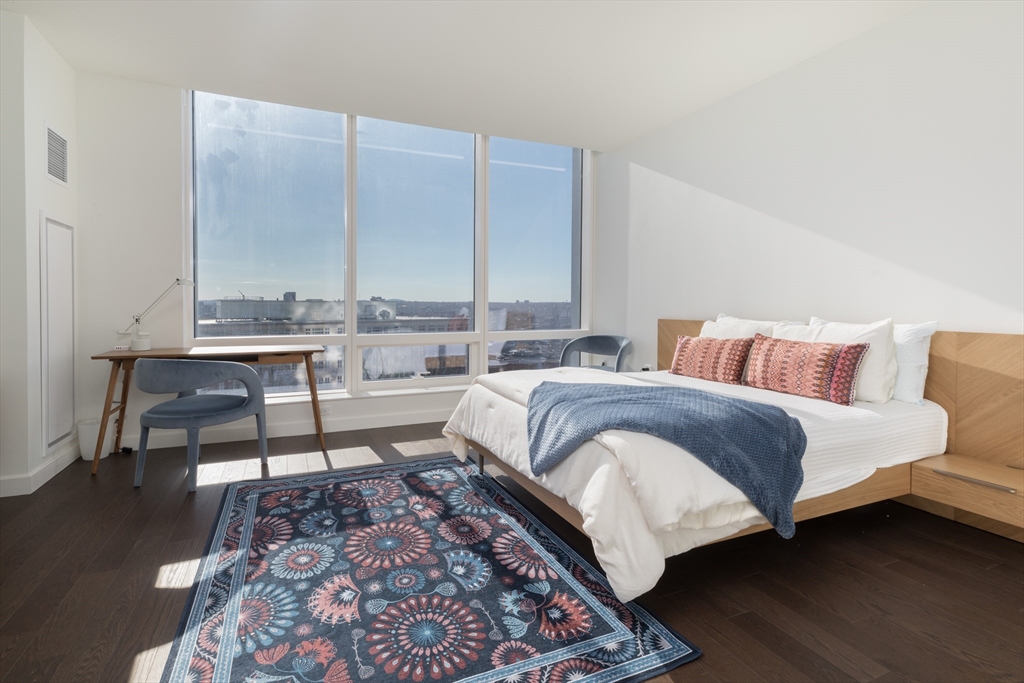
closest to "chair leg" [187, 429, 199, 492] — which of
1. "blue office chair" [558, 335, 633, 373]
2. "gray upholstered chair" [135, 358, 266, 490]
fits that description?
"gray upholstered chair" [135, 358, 266, 490]

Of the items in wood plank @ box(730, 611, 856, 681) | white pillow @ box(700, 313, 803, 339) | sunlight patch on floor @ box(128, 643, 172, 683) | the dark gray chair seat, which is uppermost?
white pillow @ box(700, 313, 803, 339)

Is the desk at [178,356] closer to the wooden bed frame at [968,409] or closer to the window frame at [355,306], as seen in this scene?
the window frame at [355,306]

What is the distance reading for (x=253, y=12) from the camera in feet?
9.52

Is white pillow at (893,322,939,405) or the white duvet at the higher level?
white pillow at (893,322,939,405)

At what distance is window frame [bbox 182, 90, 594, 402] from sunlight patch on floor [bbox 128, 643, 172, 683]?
2828 mm

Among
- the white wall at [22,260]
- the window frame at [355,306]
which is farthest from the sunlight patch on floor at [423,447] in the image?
the white wall at [22,260]

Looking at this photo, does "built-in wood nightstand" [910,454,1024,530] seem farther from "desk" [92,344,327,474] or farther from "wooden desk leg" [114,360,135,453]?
"wooden desk leg" [114,360,135,453]

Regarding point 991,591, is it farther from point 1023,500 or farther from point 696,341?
point 696,341

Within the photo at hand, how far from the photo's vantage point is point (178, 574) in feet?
6.93

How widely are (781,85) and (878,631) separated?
3327mm

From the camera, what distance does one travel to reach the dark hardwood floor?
62.9 inches

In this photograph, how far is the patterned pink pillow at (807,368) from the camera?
269 centimetres

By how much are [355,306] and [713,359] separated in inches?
117

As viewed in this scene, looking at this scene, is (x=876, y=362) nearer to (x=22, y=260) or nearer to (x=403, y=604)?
(x=403, y=604)
